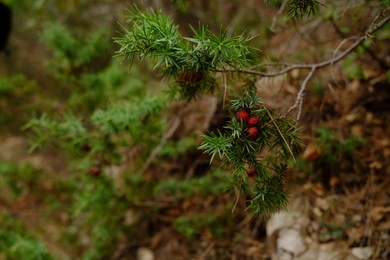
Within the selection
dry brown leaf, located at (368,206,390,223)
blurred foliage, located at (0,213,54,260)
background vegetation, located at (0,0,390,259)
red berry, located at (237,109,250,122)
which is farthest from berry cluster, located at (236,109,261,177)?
blurred foliage, located at (0,213,54,260)

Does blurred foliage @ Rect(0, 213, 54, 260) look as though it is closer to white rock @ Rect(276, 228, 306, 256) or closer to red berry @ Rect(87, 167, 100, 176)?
red berry @ Rect(87, 167, 100, 176)

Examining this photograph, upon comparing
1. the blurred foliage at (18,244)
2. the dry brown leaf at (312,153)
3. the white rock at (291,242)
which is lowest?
the blurred foliage at (18,244)

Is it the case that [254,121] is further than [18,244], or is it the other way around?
[18,244]

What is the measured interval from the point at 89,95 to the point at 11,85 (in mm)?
899

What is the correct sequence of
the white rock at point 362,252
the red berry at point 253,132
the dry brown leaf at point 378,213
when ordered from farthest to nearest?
the dry brown leaf at point 378,213 < the white rock at point 362,252 < the red berry at point 253,132

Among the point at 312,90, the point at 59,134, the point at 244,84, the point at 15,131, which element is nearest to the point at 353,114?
the point at 312,90

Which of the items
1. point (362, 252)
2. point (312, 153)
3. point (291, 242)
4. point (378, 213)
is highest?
point (312, 153)

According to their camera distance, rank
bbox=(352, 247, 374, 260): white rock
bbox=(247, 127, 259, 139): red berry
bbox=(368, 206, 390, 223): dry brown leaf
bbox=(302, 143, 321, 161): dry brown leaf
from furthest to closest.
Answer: bbox=(302, 143, 321, 161): dry brown leaf < bbox=(368, 206, 390, 223): dry brown leaf < bbox=(352, 247, 374, 260): white rock < bbox=(247, 127, 259, 139): red berry

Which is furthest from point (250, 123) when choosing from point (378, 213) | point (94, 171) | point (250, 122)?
point (378, 213)

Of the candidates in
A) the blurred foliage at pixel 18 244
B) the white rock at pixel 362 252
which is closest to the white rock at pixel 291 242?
the white rock at pixel 362 252

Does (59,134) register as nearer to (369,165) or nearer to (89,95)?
(89,95)

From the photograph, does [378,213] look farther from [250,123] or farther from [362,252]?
[250,123]

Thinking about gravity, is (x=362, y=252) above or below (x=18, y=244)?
above

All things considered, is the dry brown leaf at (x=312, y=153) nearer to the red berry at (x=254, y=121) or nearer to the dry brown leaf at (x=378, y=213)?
the dry brown leaf at (x=378, y=213)
